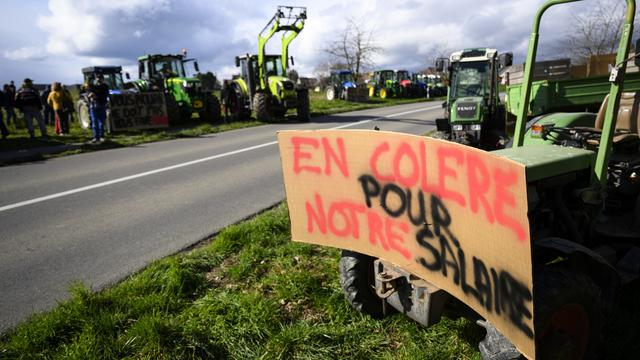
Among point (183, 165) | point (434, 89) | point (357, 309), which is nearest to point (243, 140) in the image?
point (183, 165)

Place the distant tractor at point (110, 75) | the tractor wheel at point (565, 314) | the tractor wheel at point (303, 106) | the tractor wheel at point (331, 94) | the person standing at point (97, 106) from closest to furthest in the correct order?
the tractor wheel at point (565, 314) → the person standing at point (97, 106) → the distant tractor at point (110, 75) → the tractor wheel at point (303, 106) → the tractor wheel at point (331, 94)

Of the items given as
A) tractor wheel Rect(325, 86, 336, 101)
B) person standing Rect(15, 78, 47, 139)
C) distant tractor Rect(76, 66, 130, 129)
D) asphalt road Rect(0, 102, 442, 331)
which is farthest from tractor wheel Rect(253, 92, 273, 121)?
tractor wheel Rect(325, 86, 336, 101)

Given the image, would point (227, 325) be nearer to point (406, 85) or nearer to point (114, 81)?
point (114, 81)

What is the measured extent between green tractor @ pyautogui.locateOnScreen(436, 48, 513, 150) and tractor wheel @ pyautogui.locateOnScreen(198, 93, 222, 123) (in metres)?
10.00

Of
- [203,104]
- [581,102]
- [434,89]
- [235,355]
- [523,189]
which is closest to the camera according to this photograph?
[523,189]

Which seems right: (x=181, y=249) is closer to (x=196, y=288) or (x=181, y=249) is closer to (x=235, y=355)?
(x=196, y=288)

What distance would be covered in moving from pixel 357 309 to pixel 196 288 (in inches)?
55.6

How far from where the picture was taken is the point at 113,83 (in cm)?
1794

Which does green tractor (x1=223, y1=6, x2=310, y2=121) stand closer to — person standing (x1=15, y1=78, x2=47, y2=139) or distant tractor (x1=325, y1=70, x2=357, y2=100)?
person standing (x1=15, y1=78, x2=47, y2=139)

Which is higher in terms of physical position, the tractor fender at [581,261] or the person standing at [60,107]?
the person standing at [60,107]

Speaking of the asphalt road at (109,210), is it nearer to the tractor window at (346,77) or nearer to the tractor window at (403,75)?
the tractor window at (346,77)

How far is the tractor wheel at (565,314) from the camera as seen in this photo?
2037 mm

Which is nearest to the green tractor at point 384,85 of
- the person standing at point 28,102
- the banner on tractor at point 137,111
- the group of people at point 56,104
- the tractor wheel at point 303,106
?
the tractor wheel at point 303,106

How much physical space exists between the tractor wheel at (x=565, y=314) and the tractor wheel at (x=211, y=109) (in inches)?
664
